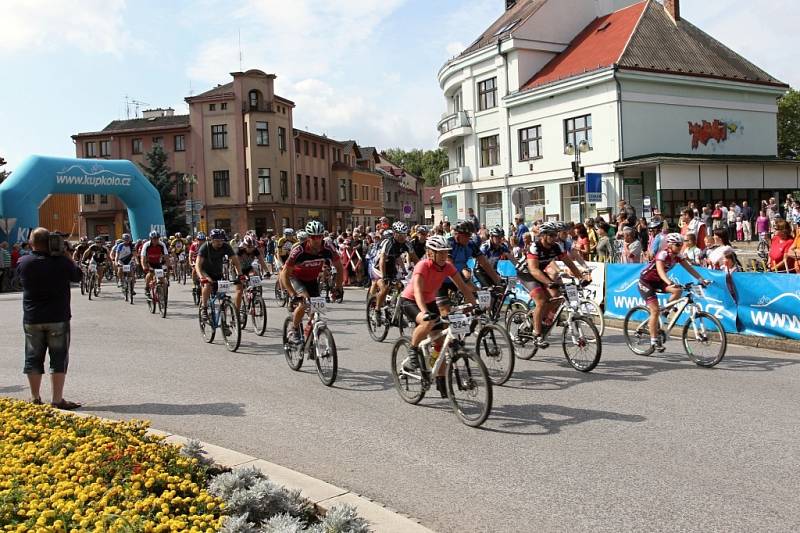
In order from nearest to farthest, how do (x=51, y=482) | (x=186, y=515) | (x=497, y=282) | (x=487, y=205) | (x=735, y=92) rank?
(x=186, y=515)
(x=51, y=482)
(x=497, y=282)
(x=735, y=92)
(x=487, y=205)

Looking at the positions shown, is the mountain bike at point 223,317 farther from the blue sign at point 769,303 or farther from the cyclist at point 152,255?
the blue sign at point 769,303

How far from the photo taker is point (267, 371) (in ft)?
32.4

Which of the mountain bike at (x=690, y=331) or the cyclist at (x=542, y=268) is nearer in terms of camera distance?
the mountain bike at (x=690, y=331)

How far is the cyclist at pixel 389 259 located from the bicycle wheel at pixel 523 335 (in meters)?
2.34

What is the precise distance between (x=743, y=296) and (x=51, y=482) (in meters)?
10.2

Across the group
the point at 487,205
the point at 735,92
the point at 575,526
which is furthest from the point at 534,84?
the point at 575,526

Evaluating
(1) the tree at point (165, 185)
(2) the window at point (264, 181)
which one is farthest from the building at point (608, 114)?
(1) the tree at point (165, 185)

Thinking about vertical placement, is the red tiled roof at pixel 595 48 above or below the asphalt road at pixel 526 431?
above

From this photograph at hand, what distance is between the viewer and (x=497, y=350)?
8.59m

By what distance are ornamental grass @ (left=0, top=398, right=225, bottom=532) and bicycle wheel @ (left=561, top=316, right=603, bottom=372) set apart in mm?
5446

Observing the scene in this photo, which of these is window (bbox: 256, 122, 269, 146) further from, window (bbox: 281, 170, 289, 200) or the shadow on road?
the shadow on road

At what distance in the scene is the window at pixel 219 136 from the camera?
5962cm

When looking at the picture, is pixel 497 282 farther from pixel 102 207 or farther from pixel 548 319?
pixel 102 207

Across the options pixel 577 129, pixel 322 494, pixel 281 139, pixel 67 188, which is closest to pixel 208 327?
pixel 322 494
